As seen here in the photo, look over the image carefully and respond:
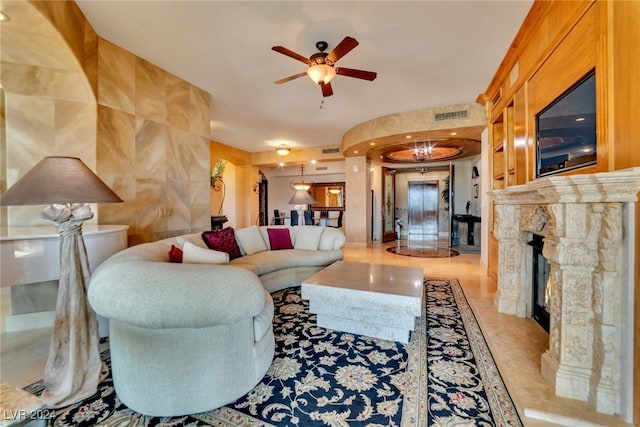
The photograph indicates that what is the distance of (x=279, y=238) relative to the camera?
13.9 feet

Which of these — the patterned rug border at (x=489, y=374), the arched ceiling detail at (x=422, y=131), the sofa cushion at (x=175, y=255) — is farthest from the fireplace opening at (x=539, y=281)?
the sofa cushion at (x=175, y=255)

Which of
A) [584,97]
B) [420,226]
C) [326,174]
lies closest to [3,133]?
[584,97]

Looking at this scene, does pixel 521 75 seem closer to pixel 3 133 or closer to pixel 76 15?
pixel 76 15

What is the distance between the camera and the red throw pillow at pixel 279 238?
4.21 meters

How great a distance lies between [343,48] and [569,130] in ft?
6.52

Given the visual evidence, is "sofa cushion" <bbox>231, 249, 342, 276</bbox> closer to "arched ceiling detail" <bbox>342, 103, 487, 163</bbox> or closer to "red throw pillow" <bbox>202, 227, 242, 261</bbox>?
"red throw pillow" <bbox>202, 227, 242, 261</bbox>

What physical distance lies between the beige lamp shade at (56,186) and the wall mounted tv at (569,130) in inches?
126

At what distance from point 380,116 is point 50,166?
197 inches

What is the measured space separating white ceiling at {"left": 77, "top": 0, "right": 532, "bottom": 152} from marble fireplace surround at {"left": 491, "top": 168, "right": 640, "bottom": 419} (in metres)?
1.93

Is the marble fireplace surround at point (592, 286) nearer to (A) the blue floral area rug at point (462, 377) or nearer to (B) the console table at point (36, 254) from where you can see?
(A) the blue floral area rug at point (462, 377)

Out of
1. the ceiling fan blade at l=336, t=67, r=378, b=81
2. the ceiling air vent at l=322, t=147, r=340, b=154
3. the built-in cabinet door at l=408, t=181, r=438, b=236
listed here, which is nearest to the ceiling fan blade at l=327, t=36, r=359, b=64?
the ceiling fan blade at l=336, t=67, r=378, b=81

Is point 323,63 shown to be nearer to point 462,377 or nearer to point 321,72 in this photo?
point 321,72

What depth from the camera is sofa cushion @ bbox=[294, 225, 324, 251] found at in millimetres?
4266

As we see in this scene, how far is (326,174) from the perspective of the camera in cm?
1066
